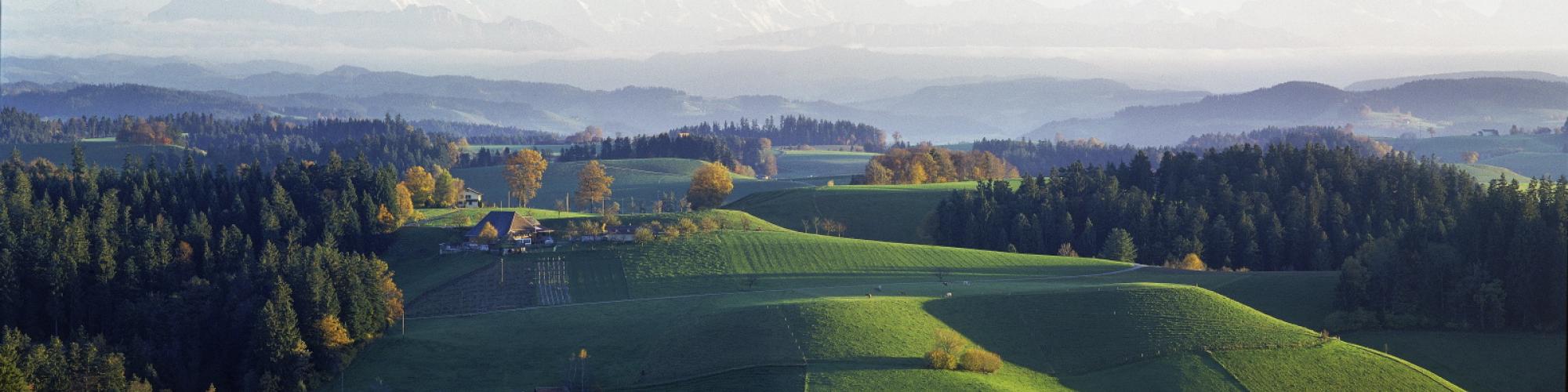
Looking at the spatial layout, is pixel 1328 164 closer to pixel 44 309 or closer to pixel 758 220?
pixel 758 220

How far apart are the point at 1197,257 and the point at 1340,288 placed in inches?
1165

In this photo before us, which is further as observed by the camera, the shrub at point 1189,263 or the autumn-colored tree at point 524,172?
the autumn-colored tree at point 524,172

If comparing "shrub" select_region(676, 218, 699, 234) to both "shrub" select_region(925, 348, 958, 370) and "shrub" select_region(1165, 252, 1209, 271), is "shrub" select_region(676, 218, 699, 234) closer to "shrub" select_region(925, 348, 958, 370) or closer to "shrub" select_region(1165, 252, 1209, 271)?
"shrub" select_region(1165, 252, 1209, 271)

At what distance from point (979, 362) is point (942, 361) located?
7.03 ft

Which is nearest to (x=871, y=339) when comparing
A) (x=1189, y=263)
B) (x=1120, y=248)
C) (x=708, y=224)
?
(x=708, y=224)

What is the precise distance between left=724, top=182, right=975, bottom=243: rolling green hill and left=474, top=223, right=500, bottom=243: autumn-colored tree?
38345 mm

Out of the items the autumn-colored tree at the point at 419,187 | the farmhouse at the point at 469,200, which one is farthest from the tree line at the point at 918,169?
the autumn-colored tree at the point at 419,187

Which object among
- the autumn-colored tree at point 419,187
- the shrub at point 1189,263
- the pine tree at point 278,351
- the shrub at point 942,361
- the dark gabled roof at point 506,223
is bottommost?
the pine tree at point 278,351

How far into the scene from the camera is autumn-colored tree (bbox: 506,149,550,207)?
530 ft

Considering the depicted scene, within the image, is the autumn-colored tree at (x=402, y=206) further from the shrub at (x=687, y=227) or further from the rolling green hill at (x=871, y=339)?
the shrub at (x=687, y=227)

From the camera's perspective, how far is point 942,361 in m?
69.6

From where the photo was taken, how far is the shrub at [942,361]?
2731 inches

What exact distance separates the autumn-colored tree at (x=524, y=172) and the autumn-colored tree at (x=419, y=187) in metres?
17.4

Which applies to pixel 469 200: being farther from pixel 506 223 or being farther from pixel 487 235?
pixel 487 235
